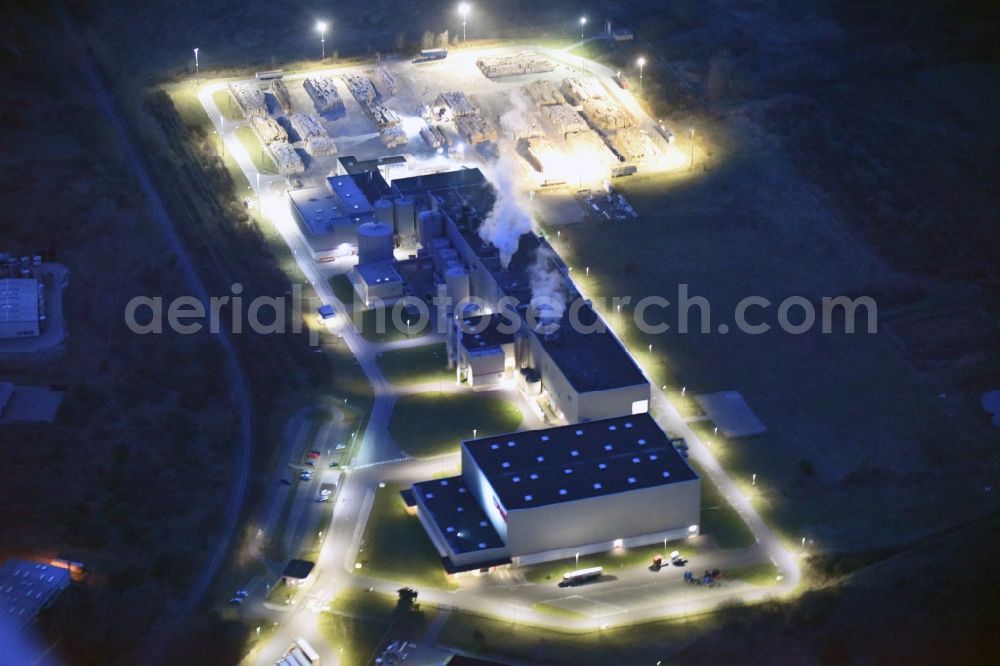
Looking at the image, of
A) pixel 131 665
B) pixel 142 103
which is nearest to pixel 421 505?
pixel 131 665

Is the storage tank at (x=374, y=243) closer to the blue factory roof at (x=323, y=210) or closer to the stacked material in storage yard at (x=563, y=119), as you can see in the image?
the blue factory roof at (x=323, y=210)

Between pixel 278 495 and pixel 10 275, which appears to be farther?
pixel 10 275

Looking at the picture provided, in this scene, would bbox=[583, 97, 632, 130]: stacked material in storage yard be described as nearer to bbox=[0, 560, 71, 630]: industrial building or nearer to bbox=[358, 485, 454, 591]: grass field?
bbox=[358, 485, 454, 591]: grass field

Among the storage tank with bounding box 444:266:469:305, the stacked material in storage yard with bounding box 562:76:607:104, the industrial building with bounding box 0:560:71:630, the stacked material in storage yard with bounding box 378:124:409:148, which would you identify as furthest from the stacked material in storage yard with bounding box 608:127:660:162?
the industrial building with bounding box 0:560:71:630

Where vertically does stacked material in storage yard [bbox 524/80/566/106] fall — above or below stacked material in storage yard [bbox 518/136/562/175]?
below

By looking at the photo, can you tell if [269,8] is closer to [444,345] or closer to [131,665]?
[444,345]
